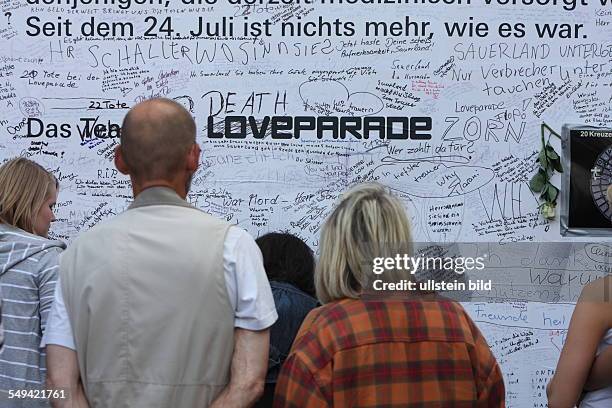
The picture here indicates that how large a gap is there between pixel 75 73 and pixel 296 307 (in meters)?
2.16

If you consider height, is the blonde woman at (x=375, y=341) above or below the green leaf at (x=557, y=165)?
below

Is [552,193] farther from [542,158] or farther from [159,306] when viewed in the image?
[159,306]

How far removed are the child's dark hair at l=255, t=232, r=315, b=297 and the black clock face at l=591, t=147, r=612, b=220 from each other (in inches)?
74.1

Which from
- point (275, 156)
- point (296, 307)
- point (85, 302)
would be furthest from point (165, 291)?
point (275, 156)

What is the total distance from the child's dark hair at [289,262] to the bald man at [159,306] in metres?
0.98

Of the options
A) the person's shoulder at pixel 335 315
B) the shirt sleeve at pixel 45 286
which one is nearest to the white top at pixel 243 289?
the person's shoulder at pixel 335 315

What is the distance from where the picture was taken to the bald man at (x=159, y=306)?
8.72 feet

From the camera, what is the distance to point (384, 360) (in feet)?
8.89

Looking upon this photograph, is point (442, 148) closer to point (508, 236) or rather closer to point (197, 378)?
point (508, 236)

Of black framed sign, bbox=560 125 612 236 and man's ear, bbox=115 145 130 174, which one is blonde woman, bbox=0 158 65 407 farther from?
black framed sign, bbox=560 125 612 236

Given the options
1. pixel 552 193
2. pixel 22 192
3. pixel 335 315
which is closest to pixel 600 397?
pixel 335 315

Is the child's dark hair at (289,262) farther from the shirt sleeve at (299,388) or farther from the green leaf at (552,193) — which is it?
the green leaf at (552,193)

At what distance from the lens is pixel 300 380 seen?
271 cm

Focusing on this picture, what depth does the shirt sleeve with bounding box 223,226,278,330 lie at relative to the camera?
2.67 meters
